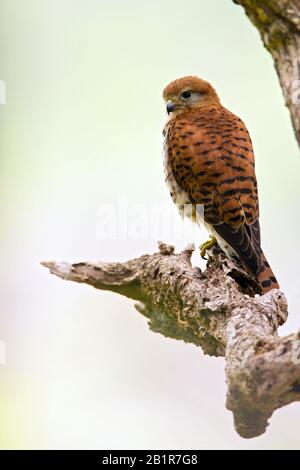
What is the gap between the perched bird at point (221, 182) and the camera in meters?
3.88

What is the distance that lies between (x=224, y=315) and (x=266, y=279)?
0.73 m

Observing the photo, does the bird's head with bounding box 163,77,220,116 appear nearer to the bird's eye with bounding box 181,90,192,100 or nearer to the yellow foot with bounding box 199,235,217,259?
the bird's eye with bounding box 181,90,192,100

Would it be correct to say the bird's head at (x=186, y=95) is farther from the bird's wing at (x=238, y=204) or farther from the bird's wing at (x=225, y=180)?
the bird's wing at (x=238, y=204)

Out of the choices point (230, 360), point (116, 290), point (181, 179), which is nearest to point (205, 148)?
point (181, 179)

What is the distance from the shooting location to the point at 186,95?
4.85 metres

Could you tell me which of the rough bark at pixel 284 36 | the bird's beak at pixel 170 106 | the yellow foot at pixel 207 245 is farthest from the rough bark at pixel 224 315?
the bird's beak at pixel 170 106

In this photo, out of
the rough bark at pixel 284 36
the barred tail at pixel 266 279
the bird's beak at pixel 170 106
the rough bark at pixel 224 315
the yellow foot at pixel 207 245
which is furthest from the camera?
the bird's beak at pixel 170 106

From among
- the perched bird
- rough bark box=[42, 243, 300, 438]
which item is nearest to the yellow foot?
the perched bird

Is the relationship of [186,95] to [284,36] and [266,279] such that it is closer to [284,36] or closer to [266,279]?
[266,279]

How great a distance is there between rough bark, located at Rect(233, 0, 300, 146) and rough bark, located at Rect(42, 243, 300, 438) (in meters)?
0.79

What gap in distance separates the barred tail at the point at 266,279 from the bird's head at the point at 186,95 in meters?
1.63
